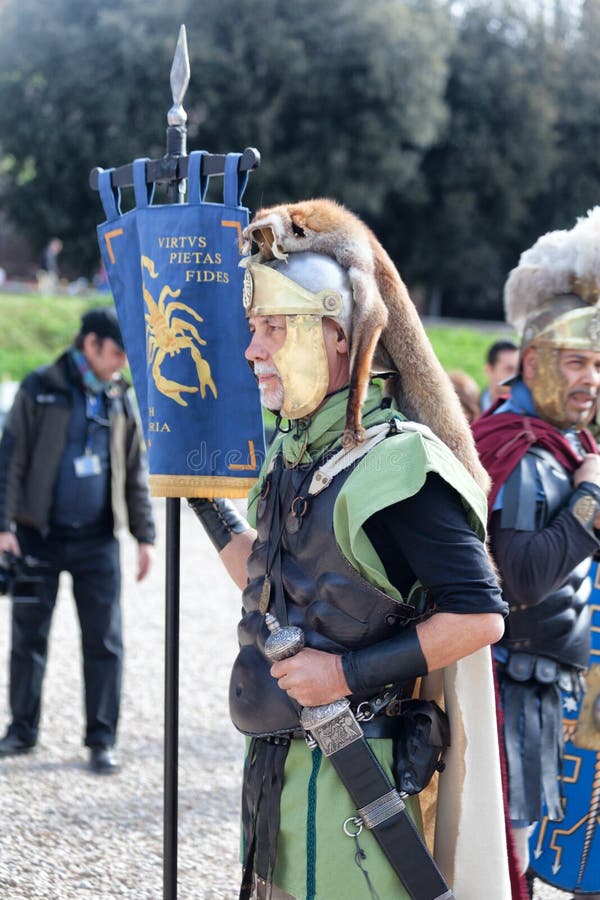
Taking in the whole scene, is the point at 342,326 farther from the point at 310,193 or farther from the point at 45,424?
the point at 310,193

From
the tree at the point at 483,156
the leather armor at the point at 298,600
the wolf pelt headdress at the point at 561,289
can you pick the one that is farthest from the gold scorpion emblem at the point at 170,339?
the tree at the point at 483,156

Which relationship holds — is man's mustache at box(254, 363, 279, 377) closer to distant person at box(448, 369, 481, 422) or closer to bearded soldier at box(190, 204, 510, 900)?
bearded soldier at box(190, 204, 510, 900)

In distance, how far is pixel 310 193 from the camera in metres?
32.6

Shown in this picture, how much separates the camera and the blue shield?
282 centimetres

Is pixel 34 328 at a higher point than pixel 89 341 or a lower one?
lower

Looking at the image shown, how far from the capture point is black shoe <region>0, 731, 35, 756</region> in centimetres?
555

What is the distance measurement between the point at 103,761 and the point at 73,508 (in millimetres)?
1186

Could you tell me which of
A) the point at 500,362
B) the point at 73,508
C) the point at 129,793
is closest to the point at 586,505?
the point at 129,793

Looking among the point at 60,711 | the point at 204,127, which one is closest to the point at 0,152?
the point at 204,127

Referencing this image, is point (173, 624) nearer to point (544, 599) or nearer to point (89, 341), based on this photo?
point (544, 599)

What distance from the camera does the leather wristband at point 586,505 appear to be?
3232mm

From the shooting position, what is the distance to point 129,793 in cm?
513

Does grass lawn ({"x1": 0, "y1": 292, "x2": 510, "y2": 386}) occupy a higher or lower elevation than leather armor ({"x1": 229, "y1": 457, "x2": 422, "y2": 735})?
lower

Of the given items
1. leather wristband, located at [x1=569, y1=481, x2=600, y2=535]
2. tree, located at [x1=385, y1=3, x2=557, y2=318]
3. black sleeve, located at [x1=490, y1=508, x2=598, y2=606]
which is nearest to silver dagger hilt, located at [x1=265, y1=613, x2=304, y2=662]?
black sleeve, located at [x1=490, y1=508, x2=598, y2=606]
